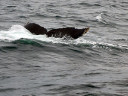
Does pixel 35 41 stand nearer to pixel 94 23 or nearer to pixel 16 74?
pixel 16 74

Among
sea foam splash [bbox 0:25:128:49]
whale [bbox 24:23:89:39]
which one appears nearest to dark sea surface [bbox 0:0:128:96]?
sea foam splash [bbox 0:25:128:49]

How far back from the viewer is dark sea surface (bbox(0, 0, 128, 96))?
1106cm

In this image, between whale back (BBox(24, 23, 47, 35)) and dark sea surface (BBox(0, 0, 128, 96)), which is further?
whale back (BBox(24, 23, 47, 35))

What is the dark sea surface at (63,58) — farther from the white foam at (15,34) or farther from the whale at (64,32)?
the whale at (64,32)

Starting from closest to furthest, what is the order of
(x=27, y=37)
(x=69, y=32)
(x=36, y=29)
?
(x=69, y=32), (x=27, y=37), (x=36, y=29)

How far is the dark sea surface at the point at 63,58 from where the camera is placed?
11.1 metres

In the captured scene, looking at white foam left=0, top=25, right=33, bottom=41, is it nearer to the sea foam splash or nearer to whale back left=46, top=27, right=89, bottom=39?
the sea foam splash

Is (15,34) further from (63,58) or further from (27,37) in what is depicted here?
(63,58)

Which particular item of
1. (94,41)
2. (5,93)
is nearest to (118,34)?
(94,41)

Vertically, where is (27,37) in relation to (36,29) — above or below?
below

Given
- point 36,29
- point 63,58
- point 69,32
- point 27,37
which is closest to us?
point 63,58

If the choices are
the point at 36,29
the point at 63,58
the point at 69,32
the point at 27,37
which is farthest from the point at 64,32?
the point at 63,58

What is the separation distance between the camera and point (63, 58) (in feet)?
48.3

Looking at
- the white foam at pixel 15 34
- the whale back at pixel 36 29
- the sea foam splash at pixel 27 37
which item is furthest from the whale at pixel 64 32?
the white foam at pixel 15 34
